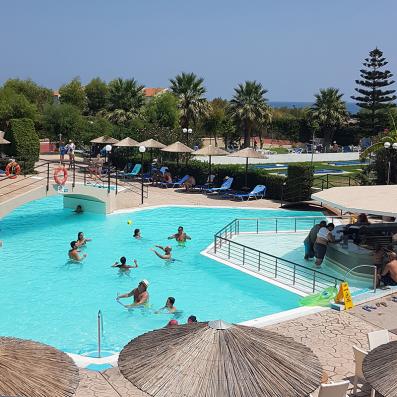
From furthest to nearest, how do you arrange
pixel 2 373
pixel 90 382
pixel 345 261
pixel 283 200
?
pixel 283 200 < pixel 345 261 < pixel 90 382 < pixel 2 373

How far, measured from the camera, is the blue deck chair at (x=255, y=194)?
28.0 meters

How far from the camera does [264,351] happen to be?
658 centimetres

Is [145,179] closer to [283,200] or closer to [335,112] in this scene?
[283,200]

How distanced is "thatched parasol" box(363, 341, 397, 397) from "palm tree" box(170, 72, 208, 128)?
44661 mm

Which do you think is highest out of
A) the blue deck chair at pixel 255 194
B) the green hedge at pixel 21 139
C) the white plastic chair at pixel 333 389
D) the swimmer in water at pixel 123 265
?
the green hedge at pixel 21 139

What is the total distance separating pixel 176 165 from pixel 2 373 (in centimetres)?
2712

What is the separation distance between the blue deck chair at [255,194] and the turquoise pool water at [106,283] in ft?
13.5

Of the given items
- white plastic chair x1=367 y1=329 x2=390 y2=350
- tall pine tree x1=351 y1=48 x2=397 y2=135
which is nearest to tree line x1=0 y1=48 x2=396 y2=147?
tall pine tree x1=351 y1=48 x2=397 y2=135

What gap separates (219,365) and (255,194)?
2217cm

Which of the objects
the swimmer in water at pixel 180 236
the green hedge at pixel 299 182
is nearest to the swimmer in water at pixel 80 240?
the swimmer in water at pixel 180 236

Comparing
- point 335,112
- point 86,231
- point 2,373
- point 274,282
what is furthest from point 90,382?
point 335,112

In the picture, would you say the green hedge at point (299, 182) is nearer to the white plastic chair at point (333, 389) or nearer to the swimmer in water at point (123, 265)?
the swimmer in water at point (123, 265)

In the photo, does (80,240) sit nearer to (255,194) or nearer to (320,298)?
(320,298)

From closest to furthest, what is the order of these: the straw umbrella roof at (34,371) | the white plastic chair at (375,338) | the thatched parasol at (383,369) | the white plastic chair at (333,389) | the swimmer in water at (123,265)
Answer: the straw umbrella roof at (34,371) < the thatched parasol at (383,369) < the white plastic chair at (333,389) < the white plastic chair at (375,338) < the swimmer in water at (123,265)
